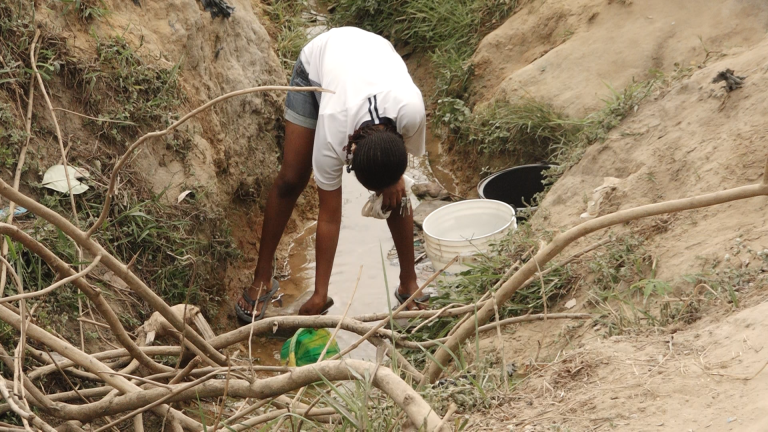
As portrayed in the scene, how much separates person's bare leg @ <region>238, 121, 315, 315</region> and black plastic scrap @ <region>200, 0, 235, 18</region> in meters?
1.17

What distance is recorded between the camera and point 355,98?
3.37 m

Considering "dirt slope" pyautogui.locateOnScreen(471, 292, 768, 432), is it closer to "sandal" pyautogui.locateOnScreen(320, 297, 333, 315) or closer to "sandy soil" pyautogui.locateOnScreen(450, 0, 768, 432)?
"sandy soil" pyautogui.locateOnScreen(450, 0, 768, 432)

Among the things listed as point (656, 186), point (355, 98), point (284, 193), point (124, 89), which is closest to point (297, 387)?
point (355, 98)

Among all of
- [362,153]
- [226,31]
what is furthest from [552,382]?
[226,31]

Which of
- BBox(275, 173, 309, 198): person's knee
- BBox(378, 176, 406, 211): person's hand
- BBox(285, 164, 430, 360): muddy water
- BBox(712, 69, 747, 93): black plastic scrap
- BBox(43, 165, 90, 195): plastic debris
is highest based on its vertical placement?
BBox(43, 165, 90, 195): plastic debris

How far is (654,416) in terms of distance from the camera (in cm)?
189

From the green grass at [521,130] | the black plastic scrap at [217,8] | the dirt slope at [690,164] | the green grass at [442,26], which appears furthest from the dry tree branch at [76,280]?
the green grass at [442,26]

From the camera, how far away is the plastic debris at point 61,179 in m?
3.40

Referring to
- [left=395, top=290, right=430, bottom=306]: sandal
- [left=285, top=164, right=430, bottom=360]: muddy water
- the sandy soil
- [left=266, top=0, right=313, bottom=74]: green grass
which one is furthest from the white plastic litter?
[left=266, top=0, right=313, bottom=74]: green grass

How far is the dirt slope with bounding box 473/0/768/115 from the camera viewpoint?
4.61m

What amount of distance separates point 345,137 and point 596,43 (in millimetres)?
2513

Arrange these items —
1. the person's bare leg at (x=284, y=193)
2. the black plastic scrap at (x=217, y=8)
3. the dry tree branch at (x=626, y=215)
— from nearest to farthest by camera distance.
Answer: the dry tree branch at (x=626, y=215) → the person's bare leg at (x=284, y=193) → the black plastic scrap at (x=217, y=8)

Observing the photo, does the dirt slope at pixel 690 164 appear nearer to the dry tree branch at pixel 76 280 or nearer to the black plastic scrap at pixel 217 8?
the dry tree branch at pixel 76 280

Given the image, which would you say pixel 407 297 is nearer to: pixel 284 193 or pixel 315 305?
pixel 315 305
